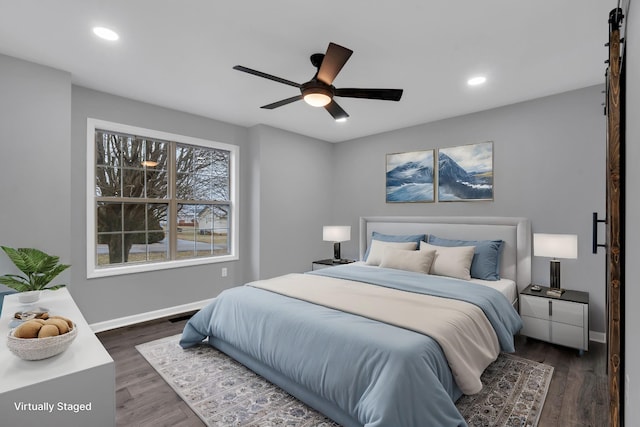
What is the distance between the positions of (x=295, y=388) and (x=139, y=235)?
9.28 feet

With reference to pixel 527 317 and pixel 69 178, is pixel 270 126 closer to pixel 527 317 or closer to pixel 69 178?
pixel 69 178

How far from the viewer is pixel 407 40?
95.0 inches

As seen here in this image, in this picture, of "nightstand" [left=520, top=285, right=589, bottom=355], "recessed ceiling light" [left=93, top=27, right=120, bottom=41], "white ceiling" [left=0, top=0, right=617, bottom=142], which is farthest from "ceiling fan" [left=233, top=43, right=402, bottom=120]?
"nightstand" [left=520, top=285, right=589, bottom=355]

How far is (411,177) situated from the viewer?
4.66 meters

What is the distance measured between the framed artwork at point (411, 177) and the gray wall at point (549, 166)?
15cm

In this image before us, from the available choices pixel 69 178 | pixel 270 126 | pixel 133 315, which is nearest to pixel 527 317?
pixel 270 126

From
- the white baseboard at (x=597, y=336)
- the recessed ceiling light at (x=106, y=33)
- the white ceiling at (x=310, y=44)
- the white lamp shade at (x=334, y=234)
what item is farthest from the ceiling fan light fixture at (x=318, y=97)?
the white baseboard at (x=597, y=336)

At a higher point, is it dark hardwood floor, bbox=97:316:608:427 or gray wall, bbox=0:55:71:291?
gray wall, bbox=0:55:71:291

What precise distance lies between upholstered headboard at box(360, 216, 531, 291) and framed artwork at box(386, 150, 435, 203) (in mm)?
320

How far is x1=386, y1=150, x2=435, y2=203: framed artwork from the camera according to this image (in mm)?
4480

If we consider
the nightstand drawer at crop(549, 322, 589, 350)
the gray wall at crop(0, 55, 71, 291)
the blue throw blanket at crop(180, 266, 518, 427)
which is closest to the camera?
the blue throw blanket at crop(180, 266, 518, 427)

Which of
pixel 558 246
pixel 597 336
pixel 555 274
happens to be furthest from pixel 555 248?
pixel 597 336
